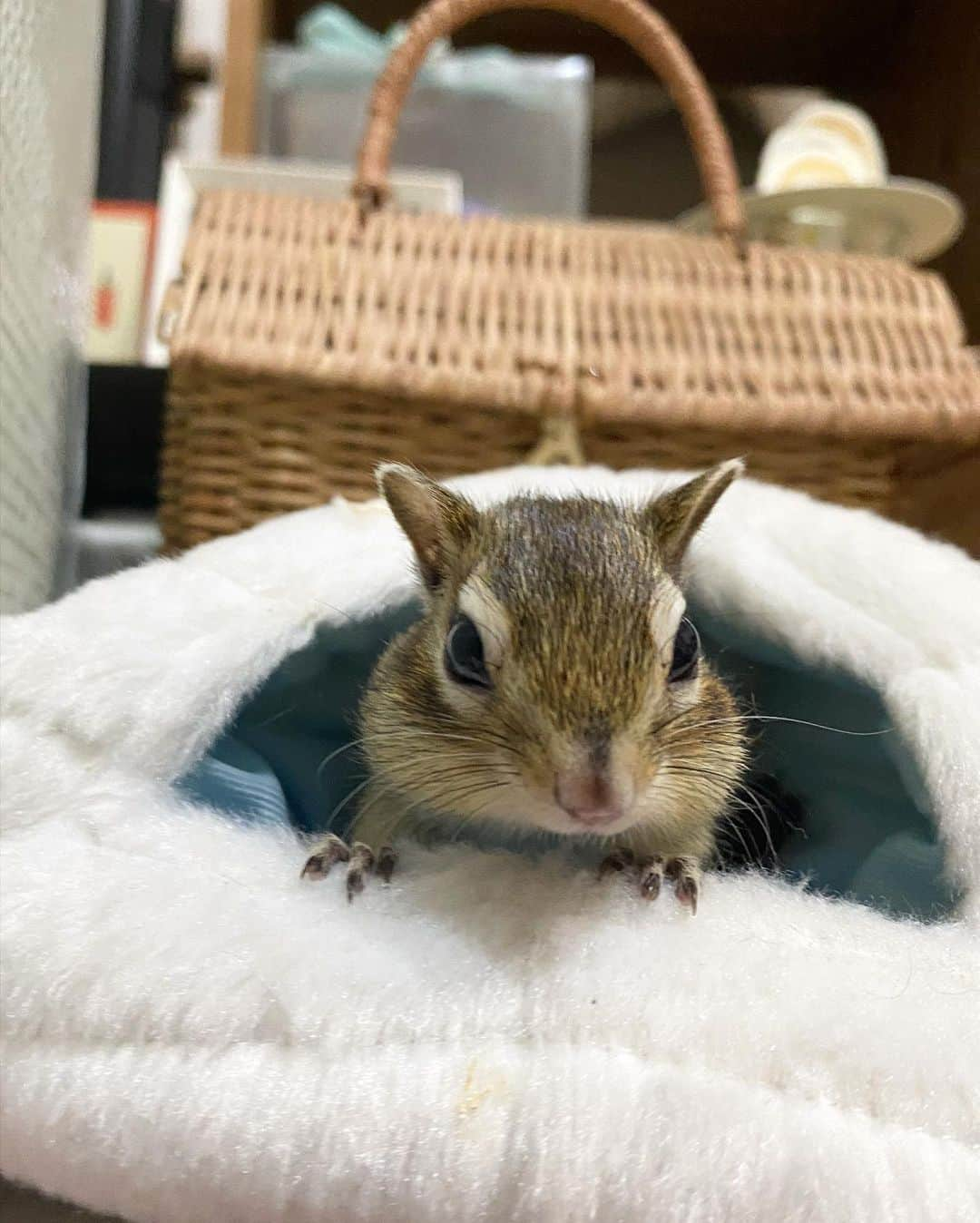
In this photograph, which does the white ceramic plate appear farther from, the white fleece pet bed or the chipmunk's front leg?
the chipmunk's front leg

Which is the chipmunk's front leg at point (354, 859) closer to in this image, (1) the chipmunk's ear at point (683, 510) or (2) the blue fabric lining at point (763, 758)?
(2) the blue fabric lining at point (763, 758)

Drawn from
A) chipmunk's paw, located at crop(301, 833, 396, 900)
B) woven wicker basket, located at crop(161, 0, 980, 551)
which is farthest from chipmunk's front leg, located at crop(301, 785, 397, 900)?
woven wicker basket, located at crop(161, 0, 980, 551)

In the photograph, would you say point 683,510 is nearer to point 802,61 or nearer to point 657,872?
point 657,872

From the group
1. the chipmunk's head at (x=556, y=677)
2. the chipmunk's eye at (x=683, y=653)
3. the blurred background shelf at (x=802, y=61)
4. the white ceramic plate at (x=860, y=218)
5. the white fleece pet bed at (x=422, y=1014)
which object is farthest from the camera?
the blurred background shelf at (x=802, y=61)

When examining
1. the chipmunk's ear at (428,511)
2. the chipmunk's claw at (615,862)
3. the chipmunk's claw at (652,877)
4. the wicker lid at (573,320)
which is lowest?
the chipmunk's claw at (615,862)

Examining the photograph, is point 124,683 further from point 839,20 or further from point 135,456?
point 839,20

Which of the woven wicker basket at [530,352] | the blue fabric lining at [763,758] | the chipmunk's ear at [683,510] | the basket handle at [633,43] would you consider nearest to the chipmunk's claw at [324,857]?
the blue fabric lining at [763,758]

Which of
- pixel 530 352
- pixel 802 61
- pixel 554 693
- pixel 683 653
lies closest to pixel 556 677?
pixel 554 693
